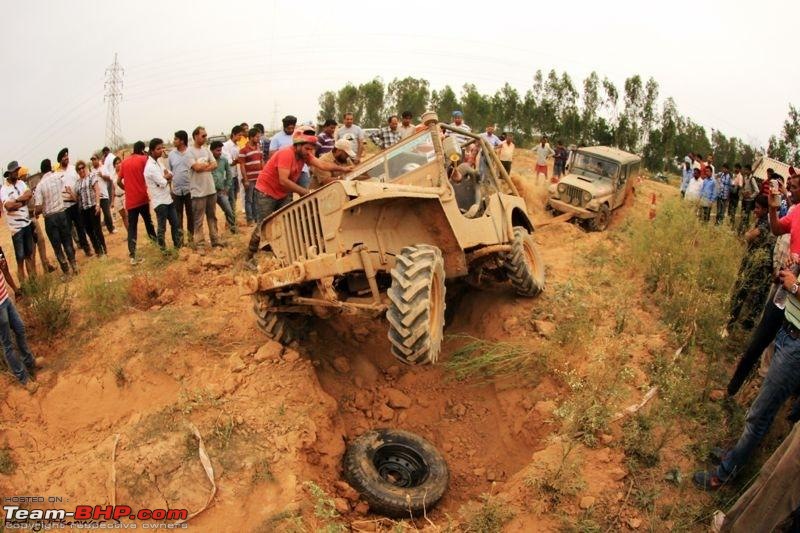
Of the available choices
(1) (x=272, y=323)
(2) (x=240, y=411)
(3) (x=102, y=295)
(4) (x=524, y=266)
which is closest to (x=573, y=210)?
(4) (x=524, y=266)

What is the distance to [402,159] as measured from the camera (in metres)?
5.53

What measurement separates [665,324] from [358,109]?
37035mm

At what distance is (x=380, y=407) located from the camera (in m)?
5.34

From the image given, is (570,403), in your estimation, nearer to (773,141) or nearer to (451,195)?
(451,195)

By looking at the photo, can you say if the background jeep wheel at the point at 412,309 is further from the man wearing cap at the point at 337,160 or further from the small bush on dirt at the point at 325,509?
the man wearing cap at the point at 337,160

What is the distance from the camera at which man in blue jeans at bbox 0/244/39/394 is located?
497 centimetres

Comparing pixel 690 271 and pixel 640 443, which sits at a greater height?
pixel 690 271

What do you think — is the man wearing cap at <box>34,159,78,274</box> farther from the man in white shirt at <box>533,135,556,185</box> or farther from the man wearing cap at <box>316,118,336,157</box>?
the man in white shirt at <box>533,135,556,185</box>

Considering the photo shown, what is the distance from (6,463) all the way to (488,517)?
3576 mm

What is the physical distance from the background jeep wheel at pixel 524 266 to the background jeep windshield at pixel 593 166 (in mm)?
7645

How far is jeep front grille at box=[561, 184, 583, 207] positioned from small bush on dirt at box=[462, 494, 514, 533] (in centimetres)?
1036

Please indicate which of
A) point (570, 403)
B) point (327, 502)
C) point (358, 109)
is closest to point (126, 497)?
point (327, 502)

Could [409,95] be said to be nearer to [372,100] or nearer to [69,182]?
[372,100]

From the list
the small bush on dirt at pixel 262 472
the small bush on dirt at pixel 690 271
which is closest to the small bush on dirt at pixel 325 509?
the small bush on dirt at pixel 262 472
